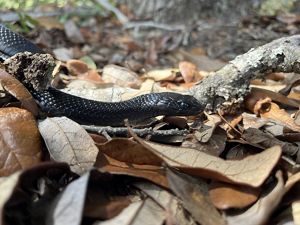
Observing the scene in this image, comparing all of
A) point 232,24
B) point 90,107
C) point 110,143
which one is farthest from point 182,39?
point 110,143

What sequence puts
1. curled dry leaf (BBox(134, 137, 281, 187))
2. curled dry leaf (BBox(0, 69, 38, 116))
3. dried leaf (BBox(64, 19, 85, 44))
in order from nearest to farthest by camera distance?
curled dry leaf (BBox(134, 137, 281, 187)) < curled dry leaf (BBox(0, 69, 38, 116)) < dried leaf (BBox(64, 19, 85, 44))

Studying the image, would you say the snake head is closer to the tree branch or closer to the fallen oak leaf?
the tree branch

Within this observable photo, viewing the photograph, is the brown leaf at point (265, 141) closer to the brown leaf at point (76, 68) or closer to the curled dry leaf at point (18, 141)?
the curled dry leaf at point (18, 141)

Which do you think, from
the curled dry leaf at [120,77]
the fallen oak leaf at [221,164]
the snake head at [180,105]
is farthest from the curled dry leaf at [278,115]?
the curled dry leaf at [120,77]

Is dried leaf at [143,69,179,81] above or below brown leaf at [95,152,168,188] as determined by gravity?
below

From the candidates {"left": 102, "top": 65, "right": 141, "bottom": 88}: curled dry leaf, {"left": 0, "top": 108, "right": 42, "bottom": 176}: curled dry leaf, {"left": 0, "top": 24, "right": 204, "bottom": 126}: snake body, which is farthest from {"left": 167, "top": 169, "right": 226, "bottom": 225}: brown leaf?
{"left": 102, "top": 65, "right": 141, "bottom": 88}: curled dry leaf

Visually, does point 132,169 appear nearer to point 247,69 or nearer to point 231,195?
point 231,195
